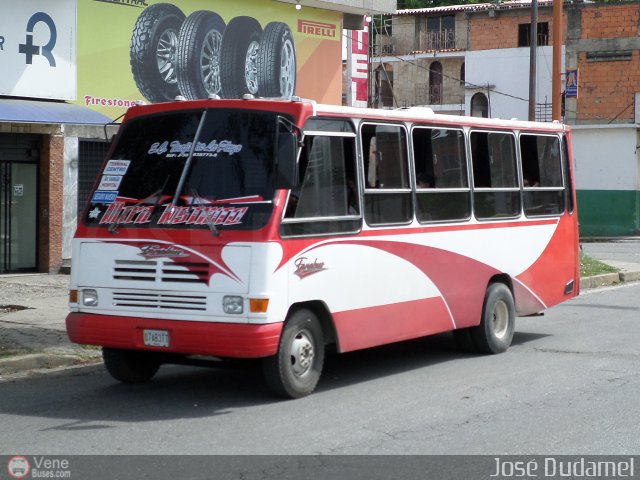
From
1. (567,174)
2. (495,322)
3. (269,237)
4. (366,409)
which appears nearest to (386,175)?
(269,237)

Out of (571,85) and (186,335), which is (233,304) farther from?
(571,85)

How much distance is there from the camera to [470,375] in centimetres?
1035

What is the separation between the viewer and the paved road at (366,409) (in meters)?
7.39

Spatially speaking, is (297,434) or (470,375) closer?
(297,434)

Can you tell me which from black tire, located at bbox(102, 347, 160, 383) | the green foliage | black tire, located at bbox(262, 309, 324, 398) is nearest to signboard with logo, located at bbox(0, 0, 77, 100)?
black tire, located at bbox(102, 347, 160, 383)

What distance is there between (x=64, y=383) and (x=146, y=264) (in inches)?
74.3

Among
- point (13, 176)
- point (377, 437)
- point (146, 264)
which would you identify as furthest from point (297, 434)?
point (13, 176)

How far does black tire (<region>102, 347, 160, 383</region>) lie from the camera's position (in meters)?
9.62

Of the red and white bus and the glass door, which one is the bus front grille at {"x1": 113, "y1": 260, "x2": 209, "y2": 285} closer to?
the red and white bus

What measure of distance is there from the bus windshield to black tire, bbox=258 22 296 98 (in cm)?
1176

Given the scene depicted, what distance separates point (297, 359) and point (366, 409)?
0.77 m
